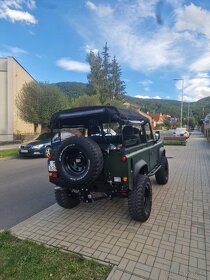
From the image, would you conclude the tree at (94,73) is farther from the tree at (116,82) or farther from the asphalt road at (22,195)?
the asphalt road at (22,195)

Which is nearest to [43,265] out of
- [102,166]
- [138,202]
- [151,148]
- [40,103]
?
[102,166]

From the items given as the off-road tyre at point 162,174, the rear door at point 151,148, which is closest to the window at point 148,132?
the rear door at point 151,148

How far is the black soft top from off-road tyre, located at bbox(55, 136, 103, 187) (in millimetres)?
631

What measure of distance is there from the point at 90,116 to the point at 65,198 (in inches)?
69.5

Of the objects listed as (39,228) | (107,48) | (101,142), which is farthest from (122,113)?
(107,48)

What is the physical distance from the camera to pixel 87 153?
3684mm

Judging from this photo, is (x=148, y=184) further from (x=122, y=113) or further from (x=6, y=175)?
(x=6, y=175)

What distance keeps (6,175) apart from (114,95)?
40.4m

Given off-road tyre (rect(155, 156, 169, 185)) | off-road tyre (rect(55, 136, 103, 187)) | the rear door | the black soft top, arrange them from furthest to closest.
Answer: off-road tyre (rect(155, 156, 169, 185))
the rear door
the black soft top
off-road tyre (rect(55, 136, 103, 187))

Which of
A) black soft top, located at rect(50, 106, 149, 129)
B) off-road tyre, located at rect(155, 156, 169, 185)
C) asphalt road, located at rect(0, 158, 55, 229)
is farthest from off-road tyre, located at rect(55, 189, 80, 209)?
off-road tyre, located at rect(155, 156, 169, 185)

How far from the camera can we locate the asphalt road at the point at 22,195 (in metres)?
4.59

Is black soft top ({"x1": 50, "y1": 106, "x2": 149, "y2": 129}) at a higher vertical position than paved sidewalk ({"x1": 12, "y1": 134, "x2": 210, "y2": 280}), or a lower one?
higher

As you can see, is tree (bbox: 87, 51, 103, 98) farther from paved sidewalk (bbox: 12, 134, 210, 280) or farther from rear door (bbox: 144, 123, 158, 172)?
paved sidewalk (bbox: 12, 134, 210, 280)

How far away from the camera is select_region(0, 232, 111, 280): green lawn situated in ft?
8.79
